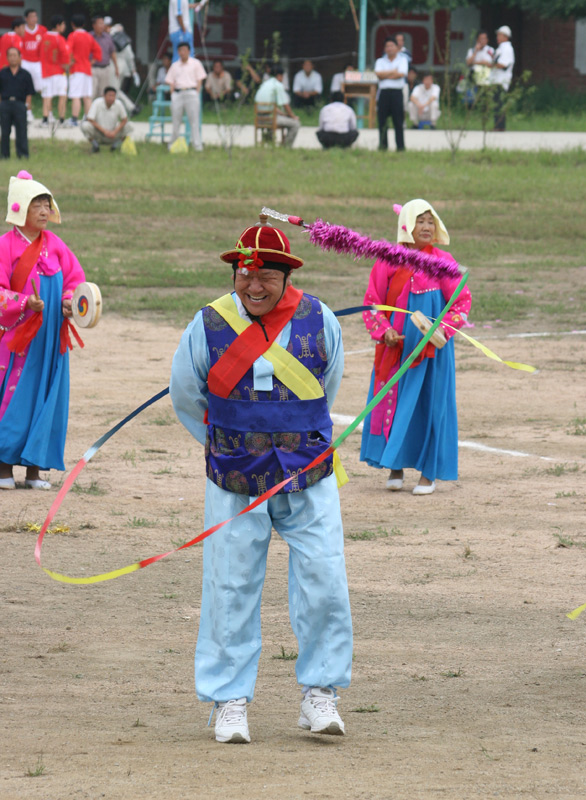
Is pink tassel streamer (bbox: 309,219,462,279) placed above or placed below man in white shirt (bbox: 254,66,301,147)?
below

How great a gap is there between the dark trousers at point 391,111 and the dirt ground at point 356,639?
12704 mm

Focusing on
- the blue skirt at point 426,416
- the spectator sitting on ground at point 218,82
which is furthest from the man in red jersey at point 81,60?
the blue skirt at point 426,416

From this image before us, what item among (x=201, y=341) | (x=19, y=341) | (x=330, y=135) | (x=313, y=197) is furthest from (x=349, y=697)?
(x=330, y=135)

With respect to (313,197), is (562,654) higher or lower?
lower

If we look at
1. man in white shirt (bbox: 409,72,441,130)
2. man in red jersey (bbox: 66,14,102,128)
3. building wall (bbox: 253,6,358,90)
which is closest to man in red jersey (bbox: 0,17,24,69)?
man in red jersey (bbox: 66,14,102,128)

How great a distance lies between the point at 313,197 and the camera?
1988cm

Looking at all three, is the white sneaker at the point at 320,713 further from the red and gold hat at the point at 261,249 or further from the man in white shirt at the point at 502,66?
the man in white shirt at the point at 502,66

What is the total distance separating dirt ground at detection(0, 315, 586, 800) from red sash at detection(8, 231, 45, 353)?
3.19ft

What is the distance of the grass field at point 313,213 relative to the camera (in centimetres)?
1617

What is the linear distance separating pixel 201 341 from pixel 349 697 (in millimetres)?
1603

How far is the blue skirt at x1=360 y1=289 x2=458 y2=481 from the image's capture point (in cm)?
866

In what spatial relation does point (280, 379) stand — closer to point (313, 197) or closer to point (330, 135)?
point (313, 197)

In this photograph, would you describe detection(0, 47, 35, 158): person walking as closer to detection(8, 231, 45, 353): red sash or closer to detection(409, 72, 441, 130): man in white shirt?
detection(409, 72, 441, 130): man in white shirt

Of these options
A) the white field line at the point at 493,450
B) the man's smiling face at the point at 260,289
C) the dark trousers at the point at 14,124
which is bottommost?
the white field line at the point at 493,450
